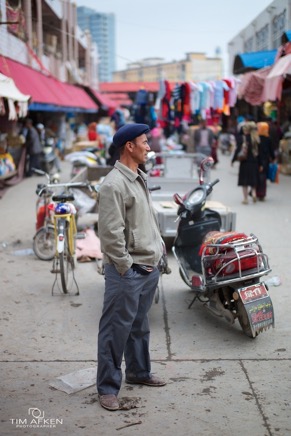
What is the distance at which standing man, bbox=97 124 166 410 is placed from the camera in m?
3.65

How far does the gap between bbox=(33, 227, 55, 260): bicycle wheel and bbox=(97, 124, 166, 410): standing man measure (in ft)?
14.3

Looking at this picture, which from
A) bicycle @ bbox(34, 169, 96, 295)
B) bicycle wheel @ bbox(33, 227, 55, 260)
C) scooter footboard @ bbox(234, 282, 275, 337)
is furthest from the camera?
bicycle wheel @ bbox(33, 227, 55, 260)

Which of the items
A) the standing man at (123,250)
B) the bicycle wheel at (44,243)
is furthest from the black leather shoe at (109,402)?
the bicycle wheel at (44,243)

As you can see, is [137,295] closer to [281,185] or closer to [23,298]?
[23,298]

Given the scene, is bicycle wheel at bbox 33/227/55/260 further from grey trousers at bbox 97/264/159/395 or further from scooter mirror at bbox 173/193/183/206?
grey trousers at bbox 97/264/159/395

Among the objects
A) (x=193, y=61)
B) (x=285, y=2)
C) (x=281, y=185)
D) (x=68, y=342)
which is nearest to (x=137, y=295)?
(x=68, y=342)

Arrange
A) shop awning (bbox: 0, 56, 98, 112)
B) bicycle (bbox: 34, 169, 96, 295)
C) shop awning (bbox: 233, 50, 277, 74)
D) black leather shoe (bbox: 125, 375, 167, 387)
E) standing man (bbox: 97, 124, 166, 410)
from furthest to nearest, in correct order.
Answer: shop awning (bbox: 233, 50, 277, 74) < shop awning (bbox: 0, 56, 98, 112) < bicycle (bbox: 34, 169, 96, 295) < black leather shoe (bbox: 125, 375, 167, 387) < standing man (bbox: 97, 124, 166, 410)

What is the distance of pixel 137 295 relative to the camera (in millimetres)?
3814

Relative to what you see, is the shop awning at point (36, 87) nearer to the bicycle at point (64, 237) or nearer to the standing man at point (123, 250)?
the bicycle at point (64, 237)

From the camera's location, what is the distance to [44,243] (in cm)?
818

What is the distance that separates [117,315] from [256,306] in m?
1.60

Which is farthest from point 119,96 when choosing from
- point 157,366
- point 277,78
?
point 157,366

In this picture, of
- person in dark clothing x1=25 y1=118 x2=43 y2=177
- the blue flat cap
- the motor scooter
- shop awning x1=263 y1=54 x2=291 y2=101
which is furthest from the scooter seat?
person in dark clothing x1=25 y1=118 x2=43 y2=177

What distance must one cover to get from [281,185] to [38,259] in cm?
947
